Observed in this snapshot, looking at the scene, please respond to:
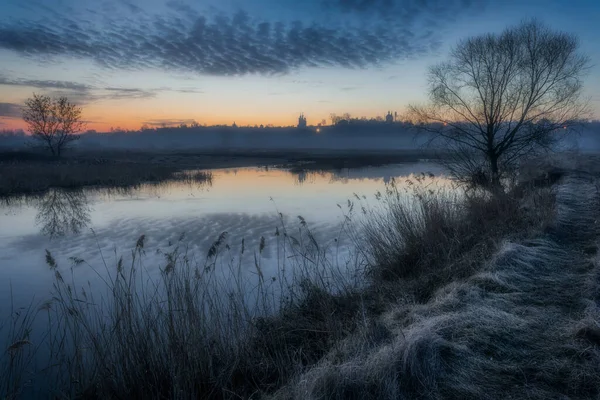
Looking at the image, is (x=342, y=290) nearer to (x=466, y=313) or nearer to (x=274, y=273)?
(x=274, y=273)

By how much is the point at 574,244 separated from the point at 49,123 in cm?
4779

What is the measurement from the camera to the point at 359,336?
424 cm

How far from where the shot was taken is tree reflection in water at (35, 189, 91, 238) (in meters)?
11.7

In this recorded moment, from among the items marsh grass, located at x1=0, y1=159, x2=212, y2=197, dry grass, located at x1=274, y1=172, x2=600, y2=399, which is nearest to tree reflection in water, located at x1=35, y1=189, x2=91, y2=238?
marsh grass, located at x1=0, y1=159, x2=212, y2=197

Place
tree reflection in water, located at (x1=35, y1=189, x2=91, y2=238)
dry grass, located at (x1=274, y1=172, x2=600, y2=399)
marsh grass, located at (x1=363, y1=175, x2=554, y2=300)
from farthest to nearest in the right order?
tree reflection in water, located at (x1=35, y1=189, x2=91, y2=238) → marsh grass, located at (x1=363, y1=175, x2=554, y2=300) → dry grass, located at (x1=274, y1=172, x2=600, y2=399)

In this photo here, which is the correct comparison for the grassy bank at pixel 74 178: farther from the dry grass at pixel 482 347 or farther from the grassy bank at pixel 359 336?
the dry grass at pixel 482 347

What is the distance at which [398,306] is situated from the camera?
5203mm

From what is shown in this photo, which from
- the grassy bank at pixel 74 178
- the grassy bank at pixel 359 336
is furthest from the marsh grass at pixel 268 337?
the grassy bank at pixel 74 178

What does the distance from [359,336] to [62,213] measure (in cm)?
1349

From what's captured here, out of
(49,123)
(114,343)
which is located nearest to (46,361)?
(114,343)

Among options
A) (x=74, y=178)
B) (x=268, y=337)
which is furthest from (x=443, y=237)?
(x=74, y=178)

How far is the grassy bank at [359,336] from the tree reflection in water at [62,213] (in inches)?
269

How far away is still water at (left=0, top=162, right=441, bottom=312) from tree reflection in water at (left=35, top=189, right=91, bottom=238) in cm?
3

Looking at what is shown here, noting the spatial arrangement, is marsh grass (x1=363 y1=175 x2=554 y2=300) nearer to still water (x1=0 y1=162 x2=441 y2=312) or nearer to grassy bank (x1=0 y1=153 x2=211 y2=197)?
still water (x1=0 y1=162 x2=441 y2=312)
